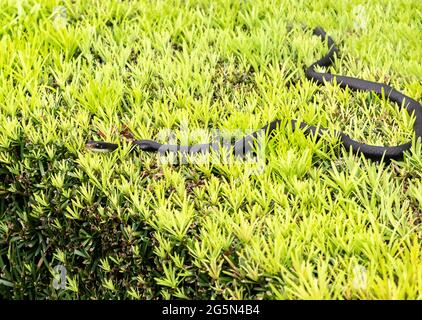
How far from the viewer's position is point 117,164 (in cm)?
271

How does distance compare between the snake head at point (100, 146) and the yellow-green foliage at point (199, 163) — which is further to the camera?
the snake head at point (100, 146)

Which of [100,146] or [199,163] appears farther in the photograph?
[100,146]

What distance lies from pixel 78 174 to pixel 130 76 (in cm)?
105

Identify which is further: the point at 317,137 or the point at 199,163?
the point at 317,137

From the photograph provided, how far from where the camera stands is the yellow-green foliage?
2.15m

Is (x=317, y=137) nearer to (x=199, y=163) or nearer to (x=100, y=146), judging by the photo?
(x=199, y=163)

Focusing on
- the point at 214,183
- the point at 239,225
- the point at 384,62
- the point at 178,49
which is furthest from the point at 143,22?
the point at 239,225

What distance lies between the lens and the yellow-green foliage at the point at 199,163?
2148 millimetres

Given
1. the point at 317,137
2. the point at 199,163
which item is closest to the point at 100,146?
the point at 199,163

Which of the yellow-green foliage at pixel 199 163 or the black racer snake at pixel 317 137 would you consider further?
the black racer snake at pixel 317 137

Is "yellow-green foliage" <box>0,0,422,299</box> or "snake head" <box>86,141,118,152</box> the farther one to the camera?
"snake head" <box>86,141,118,152</box>

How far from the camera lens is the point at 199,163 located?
2615 millimetres

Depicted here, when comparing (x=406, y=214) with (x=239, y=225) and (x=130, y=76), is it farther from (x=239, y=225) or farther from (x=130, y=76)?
(x=130, y=76)

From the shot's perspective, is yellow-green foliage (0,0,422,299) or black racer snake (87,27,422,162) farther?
black racer snake (87,27,422,162)
